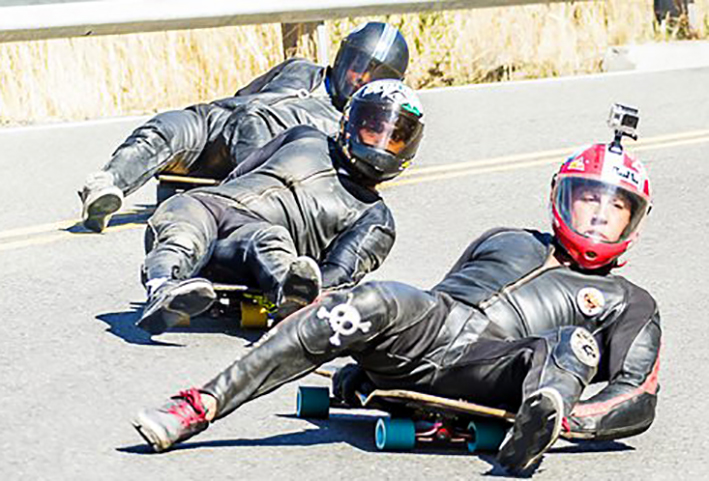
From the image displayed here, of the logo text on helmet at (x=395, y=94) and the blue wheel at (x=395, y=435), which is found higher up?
the logo text on helmet at (x=395, y=94)

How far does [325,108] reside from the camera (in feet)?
29.3

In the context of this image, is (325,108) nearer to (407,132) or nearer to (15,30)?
(407,132)

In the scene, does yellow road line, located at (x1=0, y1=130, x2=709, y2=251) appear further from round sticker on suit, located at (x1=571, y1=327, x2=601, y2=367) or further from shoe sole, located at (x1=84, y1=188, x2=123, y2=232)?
round sticker on suit, located at (x1=571, y1=327, x2=601, y2=367)

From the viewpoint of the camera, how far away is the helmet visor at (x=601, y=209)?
6.12m

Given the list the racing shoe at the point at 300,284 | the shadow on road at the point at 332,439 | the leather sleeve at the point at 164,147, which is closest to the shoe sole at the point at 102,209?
the leather sleeve at the point at 164,147

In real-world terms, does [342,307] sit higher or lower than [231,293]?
higher

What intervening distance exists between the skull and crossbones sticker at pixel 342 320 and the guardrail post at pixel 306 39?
8.39 metres

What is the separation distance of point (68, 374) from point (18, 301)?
1.33 metres

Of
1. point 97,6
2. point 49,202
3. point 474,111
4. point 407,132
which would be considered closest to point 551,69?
point 474,111

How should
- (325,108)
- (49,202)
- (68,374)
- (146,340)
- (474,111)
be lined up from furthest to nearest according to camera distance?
(474,111) → (49,202) → (325,108) → (146,340) → (68,374)

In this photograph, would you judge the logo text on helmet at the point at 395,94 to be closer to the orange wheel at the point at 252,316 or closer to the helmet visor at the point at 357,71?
the orange wheel at the point at 252,316

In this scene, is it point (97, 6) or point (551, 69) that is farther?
point (551, 69)

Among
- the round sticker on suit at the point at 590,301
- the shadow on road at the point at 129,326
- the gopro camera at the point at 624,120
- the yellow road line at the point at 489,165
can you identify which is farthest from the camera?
the yellow road line at the point at 489,165

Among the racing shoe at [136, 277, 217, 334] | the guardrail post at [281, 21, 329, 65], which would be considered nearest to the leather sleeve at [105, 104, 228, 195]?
the racing shoe at [136, 277, 217, 334]
